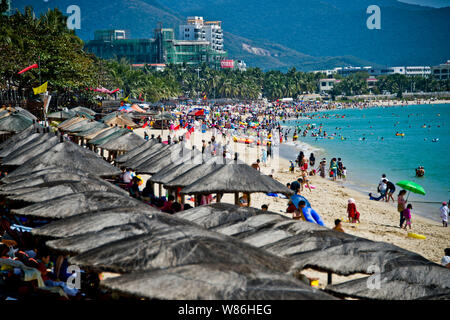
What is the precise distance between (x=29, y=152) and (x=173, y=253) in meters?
9.15

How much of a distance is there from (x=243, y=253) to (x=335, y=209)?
13.2 m

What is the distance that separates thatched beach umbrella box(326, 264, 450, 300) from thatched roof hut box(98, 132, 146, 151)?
11769 millimetres

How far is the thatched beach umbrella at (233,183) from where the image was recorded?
9.91m

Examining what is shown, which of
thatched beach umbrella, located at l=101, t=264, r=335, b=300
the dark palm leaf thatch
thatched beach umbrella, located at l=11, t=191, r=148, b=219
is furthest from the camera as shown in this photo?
the dark palm leaf thatch

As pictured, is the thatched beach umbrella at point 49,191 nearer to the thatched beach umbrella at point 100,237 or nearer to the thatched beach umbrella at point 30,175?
the thatched beach umbrella at point 30,175

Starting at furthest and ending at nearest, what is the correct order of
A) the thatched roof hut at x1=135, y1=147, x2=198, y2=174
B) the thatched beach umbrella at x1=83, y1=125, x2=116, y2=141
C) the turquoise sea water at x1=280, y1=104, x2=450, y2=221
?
the turquoise sea water at x1=280, y1=104, x2=450, y2=221
the thatched beach umbrella at x1=83, y1=125, x2=116, y2=141
the thatched roof hut at x1=135, y1=147, x2=198, y2=174

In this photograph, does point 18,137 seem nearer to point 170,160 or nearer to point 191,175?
point 170,160

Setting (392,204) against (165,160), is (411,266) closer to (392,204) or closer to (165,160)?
(165,160)

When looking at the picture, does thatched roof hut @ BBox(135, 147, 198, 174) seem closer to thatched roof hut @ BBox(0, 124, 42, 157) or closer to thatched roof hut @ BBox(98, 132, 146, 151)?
thatched roof hut @ BBox(98, 132, 146, 151)

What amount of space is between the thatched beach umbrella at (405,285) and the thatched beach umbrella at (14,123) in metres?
15.3

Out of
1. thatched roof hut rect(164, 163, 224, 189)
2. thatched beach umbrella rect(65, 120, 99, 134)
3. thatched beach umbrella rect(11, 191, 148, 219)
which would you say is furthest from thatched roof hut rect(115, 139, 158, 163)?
thatched beach umbrella rect(11, 191, 148, 219)

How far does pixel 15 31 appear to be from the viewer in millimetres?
34281

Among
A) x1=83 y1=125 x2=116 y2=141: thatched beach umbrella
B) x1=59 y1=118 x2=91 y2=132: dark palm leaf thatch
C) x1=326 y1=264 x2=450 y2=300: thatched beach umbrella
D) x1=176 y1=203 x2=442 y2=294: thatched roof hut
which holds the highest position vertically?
x1=59 y1=118 x2=91 y2=132: dark palm leaf thatch

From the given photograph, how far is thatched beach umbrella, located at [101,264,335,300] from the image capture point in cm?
404
